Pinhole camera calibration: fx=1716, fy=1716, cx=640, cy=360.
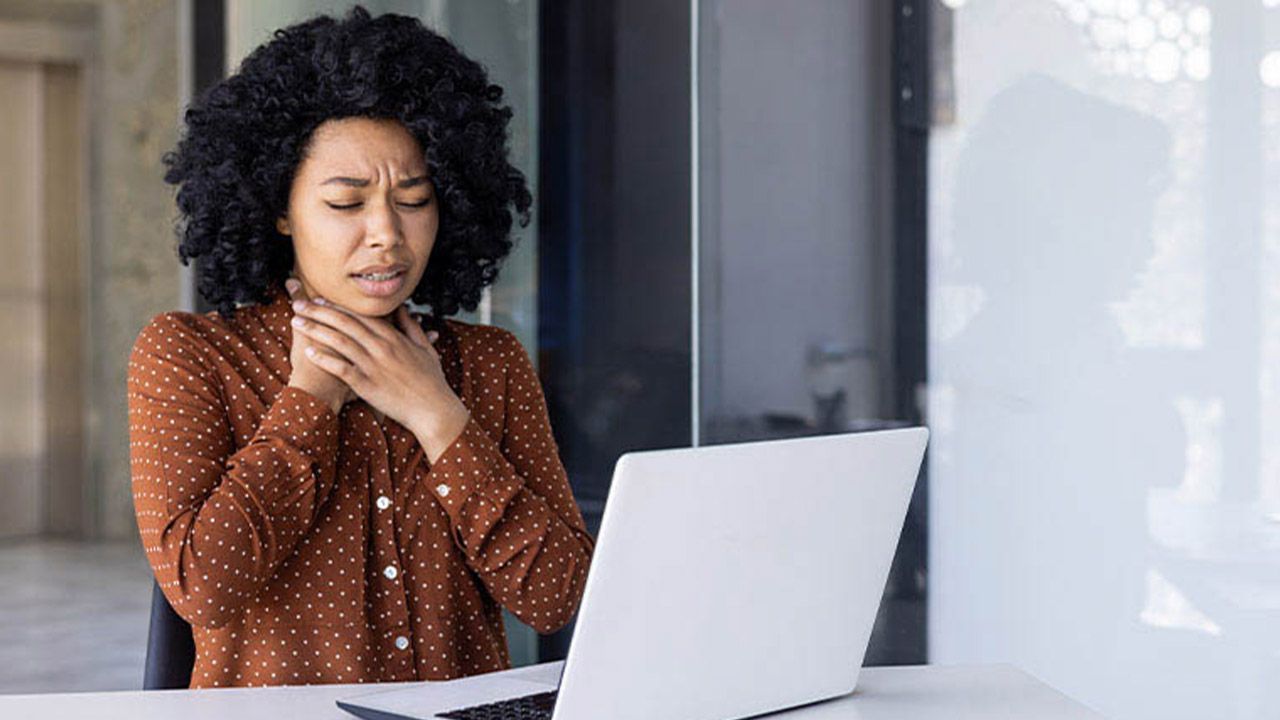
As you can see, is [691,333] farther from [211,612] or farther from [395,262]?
[211,612]

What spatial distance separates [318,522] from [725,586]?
729 millimetres

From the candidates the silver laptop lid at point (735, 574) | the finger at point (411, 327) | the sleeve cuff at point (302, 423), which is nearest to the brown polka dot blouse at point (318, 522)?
the sleeve cuff at point (302, 423)

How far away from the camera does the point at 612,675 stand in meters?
1.31

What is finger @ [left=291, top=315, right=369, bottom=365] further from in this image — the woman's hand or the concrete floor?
the concrete floor

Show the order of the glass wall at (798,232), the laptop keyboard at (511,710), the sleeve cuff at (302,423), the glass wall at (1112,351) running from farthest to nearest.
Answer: the glass wall at (798,232), the glass wall at (1112,351), the sleeve cuff at (302,423), the laptop keyboard at (511,710)

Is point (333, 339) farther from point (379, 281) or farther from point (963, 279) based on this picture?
point (963, 279)

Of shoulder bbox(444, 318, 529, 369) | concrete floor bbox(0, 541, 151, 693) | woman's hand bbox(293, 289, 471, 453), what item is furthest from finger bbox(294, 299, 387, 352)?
concrete floor bbox(0, 541, 151, 693)

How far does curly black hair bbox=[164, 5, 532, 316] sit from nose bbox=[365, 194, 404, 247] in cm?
11

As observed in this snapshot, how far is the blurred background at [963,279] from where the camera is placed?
9.29 ft

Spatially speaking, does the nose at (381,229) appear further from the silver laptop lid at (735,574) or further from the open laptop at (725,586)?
the silver laptop lid at (735,574)

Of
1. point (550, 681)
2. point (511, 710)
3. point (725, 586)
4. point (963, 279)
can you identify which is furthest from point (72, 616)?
point (725, 586)

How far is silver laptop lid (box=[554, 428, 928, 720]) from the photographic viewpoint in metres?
1.27

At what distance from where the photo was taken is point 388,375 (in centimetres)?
194

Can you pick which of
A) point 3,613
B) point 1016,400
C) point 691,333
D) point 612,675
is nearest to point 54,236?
point 3,613
